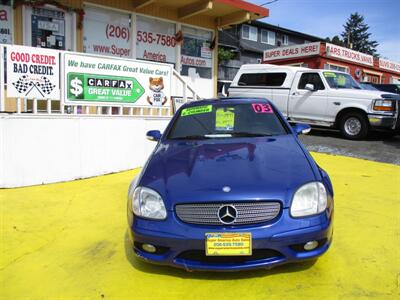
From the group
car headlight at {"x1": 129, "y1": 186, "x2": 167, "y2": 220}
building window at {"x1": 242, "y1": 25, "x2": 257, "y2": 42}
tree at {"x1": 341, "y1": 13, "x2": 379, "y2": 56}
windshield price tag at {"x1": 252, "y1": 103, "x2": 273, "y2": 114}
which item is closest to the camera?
car headlight at {"x1": 129, "y1": 186, "x2": 167, "y2": 220}

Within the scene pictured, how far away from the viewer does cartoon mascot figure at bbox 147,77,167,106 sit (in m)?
7.73

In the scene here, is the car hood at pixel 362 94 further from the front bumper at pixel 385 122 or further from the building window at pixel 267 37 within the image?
the building window at pixel 267 37

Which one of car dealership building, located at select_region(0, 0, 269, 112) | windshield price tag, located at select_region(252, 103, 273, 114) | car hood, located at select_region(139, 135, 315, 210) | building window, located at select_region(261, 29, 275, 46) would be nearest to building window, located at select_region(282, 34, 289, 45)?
building window, located at select_region(261, 29, 275, 46)

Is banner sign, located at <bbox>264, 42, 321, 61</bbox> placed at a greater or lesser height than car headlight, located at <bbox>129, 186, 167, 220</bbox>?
greater

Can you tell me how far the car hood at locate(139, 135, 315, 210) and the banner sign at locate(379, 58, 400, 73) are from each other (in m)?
25.0

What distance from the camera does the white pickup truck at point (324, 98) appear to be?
9.28 meters

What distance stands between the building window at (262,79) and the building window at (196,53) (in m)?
1.07

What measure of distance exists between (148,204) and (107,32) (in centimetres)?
775

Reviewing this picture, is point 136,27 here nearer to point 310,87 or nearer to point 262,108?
point 310,87

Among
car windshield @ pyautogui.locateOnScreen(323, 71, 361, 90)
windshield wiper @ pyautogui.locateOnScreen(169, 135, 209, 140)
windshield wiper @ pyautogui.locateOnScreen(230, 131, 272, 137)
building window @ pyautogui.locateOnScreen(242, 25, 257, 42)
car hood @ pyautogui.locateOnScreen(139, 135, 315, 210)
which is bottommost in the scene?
car hood @ pyautogui.locateOnScreen(139, 135, 315, 210)

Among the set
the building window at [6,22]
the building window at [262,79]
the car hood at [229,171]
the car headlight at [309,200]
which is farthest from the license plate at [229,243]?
the building window at [262,79]

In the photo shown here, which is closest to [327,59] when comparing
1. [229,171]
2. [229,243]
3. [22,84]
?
[22,84]

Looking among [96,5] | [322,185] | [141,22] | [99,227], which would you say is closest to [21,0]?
[96,5]

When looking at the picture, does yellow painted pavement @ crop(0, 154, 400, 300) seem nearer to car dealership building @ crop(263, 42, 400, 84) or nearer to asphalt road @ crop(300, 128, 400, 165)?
asphalt road @ crop(300, 128, 400, 165)
